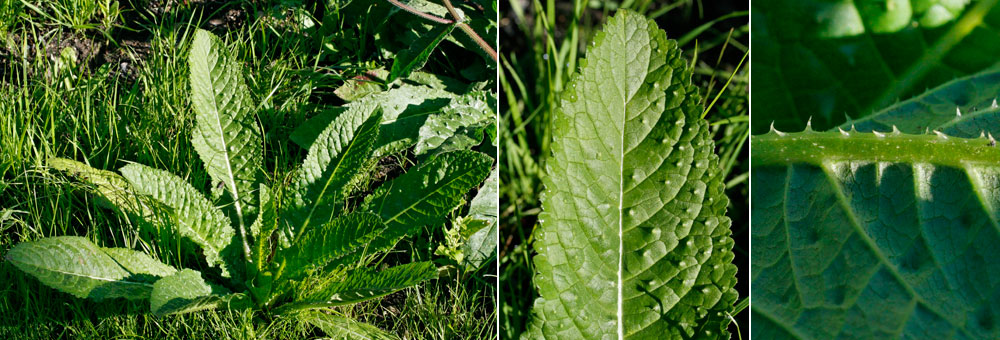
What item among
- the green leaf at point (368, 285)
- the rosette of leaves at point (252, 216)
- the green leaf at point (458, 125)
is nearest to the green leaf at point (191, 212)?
the rosette of leaves at point (252, 216)

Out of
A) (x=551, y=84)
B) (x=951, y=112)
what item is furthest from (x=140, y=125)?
(x=951, y=112)

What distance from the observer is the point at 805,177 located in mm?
1138

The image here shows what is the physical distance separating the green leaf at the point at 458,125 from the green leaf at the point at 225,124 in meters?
0.44

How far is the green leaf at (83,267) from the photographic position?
166 cm

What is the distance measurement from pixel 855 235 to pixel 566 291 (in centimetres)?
44

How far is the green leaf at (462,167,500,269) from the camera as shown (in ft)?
6.82

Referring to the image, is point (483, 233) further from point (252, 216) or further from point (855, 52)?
point (855, 52)

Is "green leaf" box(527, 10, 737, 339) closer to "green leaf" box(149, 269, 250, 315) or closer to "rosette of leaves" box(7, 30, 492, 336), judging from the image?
"rosette of leaves" box(7, 30, 492, 336)

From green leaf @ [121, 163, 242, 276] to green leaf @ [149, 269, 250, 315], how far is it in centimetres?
10

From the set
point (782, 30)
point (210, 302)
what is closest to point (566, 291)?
point (782, 30)

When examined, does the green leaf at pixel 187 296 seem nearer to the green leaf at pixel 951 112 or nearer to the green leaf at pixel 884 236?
the green leaf at pixel 884 236

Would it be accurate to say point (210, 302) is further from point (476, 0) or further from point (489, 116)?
point (476, 0)

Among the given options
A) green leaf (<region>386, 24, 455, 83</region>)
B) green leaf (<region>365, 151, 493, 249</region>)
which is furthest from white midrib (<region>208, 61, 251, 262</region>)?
green leaf (<region>386, 24, 455, 83</region>)

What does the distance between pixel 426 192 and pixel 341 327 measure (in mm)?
423
